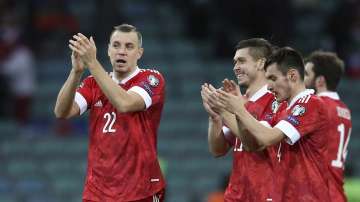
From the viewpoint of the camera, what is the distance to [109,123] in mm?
7777

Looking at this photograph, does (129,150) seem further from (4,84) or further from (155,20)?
(155,20)

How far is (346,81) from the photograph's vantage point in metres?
16.5

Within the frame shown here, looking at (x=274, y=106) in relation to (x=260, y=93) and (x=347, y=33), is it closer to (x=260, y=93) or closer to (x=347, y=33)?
(x=260, y=93)

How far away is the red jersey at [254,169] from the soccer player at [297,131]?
0.38 feet

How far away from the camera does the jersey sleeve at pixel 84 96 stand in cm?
791

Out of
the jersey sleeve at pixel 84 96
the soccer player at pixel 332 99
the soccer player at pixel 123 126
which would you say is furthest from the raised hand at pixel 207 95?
the soccer player at pixel 332 99

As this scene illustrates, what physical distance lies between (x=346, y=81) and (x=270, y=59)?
900cm

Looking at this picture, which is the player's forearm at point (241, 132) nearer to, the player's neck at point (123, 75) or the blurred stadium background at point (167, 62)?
the player's neck at point (123, 75)

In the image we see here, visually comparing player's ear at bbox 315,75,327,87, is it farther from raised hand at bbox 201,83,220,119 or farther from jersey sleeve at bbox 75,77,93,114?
jersey sleeve at bbox 75,77,93,114

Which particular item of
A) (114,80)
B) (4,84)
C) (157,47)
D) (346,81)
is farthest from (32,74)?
(114,80)

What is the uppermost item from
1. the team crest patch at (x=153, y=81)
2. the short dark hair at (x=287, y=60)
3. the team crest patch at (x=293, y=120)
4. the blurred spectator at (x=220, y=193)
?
the short dark hair at (x=287, y=60)

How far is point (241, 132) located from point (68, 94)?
144 centimetres

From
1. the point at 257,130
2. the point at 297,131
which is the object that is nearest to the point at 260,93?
the point at 297,131

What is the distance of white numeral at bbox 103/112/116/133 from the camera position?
7.74 m
